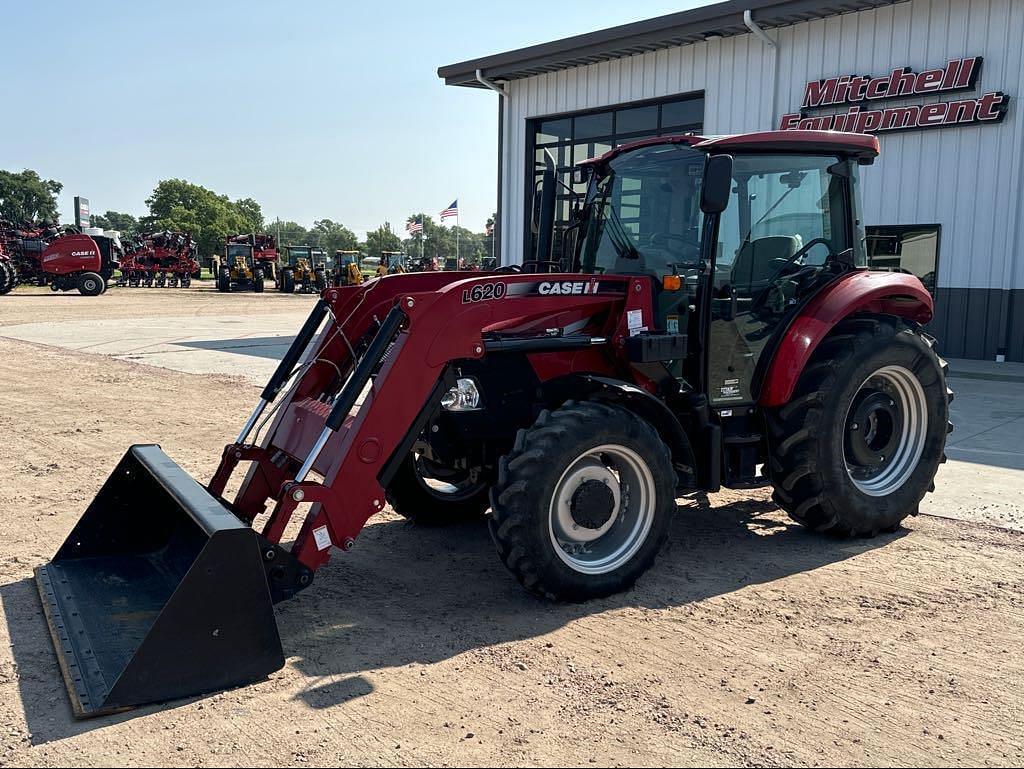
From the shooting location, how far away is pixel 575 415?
4.31 metres

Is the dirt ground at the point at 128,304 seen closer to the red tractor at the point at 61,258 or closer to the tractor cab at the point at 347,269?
the red tractor at the point at 61,258

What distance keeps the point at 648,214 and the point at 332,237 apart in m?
146

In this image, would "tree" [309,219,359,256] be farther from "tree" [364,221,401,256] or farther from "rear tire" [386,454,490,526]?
"rear tire" [386,454,490,526]

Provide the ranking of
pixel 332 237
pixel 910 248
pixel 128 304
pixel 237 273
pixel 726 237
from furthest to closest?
pixel 332 237
pixel 237 273
pixel 128 304
pixel 910 248
pixel 726 237

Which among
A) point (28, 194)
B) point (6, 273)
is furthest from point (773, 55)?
point (28, 194)

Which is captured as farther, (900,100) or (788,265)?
(900,100)

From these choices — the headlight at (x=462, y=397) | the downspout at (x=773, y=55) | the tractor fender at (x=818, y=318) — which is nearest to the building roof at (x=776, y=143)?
the tractor fender at (x=818, y=318)

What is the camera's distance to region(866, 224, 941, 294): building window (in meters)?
13.8

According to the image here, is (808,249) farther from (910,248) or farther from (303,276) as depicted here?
(303,276)

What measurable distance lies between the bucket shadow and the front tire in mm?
178

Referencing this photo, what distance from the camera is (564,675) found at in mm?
3684

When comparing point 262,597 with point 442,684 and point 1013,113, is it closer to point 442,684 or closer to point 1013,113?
point 442,684

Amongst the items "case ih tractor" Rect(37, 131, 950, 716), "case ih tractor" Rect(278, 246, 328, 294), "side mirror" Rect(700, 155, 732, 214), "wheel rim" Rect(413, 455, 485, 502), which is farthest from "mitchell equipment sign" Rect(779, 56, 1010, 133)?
"case ih tractor" Rect(278, 246, 328, 294)

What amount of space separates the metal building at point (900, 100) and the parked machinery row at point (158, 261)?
28279mm
